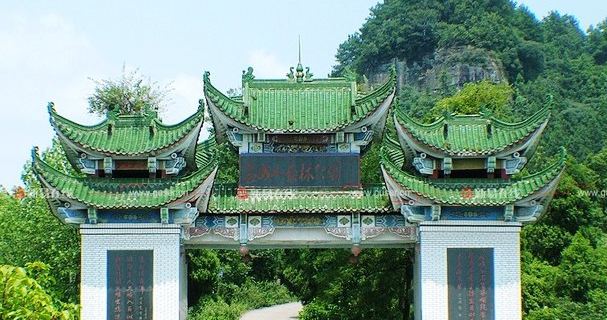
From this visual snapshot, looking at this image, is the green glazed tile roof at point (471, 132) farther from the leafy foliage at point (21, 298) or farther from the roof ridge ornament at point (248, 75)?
the leafy foliage at point (21, 298)

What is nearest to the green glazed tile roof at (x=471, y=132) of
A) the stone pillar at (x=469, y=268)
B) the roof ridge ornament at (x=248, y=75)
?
the stone pillar at (x=469, y=268)

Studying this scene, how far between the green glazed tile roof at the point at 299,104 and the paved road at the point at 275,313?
19.7 metres

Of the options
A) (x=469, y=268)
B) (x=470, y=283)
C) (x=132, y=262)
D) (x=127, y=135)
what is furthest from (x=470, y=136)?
(x=132, y=262)

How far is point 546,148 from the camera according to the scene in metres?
64.4

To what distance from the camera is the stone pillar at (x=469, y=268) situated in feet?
64.7

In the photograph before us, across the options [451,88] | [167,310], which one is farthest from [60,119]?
[451,88]

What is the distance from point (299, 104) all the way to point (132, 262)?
5.04 metres

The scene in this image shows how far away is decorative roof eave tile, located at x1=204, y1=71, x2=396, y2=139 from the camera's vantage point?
2052cm

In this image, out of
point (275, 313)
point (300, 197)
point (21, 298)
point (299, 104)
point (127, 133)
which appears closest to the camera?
point (21, 298)

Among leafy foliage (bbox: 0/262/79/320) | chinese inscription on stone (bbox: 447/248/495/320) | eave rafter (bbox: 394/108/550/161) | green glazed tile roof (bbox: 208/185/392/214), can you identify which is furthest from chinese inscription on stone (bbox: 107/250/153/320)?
leafy foliage (bbox: 0/262/79/320)

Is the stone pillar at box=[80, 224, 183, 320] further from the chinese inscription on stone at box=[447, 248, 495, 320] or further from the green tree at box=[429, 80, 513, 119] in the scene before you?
the green tree at box=[429, 80, 513, 119]

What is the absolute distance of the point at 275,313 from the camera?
41.9m

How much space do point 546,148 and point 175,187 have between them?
1902 inches

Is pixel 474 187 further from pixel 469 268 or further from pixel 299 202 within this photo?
pixel 299 202
